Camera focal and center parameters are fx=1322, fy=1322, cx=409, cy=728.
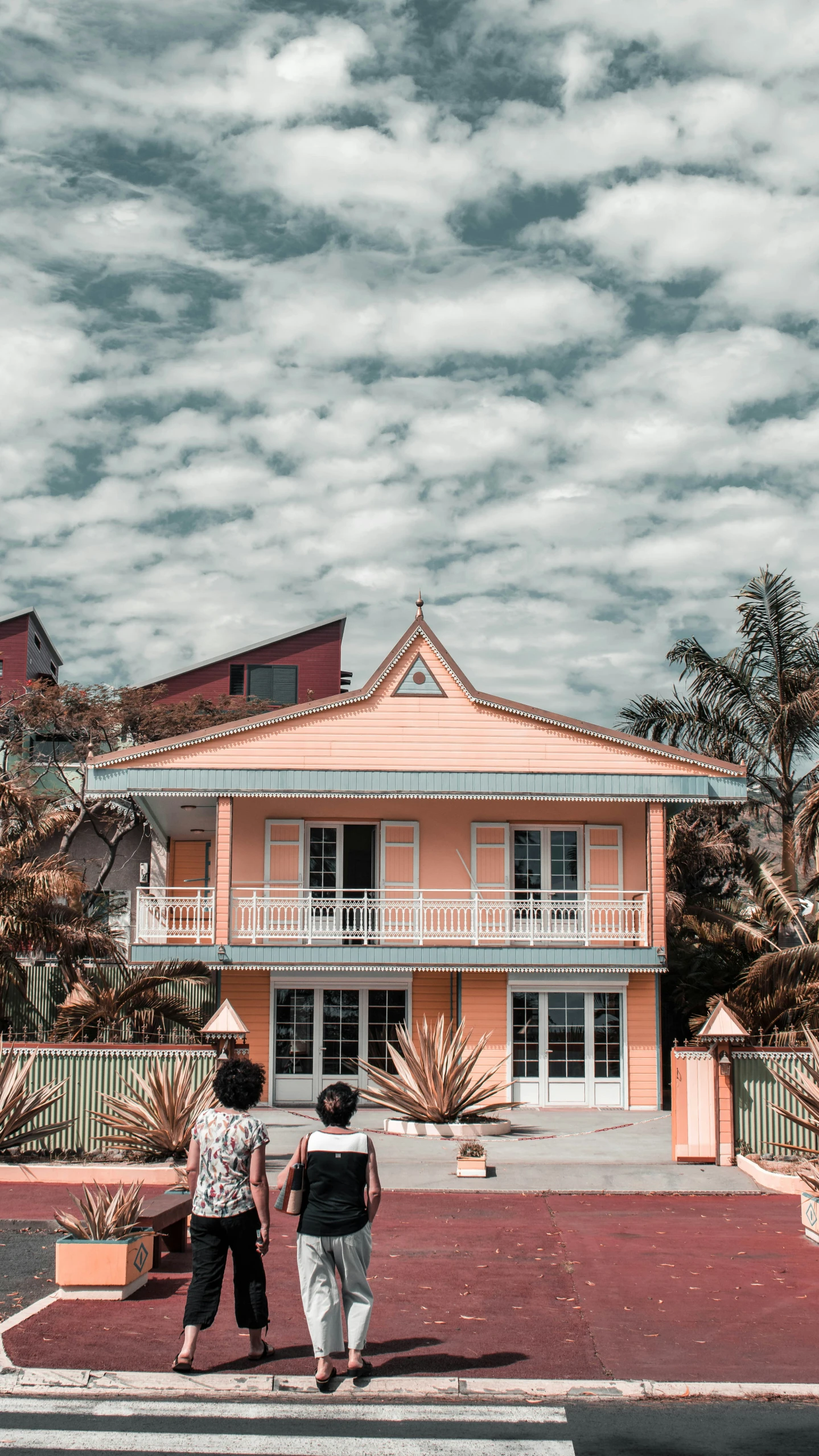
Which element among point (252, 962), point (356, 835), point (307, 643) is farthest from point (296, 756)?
point (307, 643)

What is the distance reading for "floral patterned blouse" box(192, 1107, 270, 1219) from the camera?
280 inches

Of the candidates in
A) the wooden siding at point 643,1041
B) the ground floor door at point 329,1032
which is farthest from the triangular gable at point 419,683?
the wooden siding at point 643,1041

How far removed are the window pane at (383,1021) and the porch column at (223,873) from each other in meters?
2.98

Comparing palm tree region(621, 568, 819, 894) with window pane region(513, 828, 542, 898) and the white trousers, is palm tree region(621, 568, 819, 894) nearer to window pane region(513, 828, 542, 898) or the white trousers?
window pane region(513, 828, 542, 898)

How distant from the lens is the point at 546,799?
23.6m

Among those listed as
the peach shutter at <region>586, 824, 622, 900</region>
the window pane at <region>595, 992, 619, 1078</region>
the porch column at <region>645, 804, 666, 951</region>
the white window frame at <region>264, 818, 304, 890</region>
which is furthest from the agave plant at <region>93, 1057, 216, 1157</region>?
the peach shutter at <region>586, 824, 622, 900</region>

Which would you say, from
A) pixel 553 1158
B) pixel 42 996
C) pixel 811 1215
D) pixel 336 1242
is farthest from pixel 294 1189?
pixel 42 996

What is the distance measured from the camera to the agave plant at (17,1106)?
48.5 feet

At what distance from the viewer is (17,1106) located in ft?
49.0

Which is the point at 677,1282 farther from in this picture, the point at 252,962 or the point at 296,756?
the point at 296,756

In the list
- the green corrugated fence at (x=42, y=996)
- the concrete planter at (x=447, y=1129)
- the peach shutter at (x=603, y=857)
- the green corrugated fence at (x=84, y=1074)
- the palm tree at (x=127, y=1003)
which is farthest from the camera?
the peach shutter at (x=603, y=857)

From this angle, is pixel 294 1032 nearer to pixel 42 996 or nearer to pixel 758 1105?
pixel 42 996

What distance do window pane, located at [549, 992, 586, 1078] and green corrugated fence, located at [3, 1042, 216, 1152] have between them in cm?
897

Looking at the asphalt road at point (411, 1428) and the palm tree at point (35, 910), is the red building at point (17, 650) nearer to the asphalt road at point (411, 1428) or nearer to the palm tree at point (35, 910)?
the palm tree at point (35, 910)
